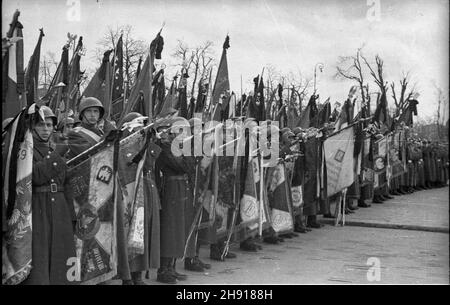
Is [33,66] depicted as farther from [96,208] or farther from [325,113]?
[325,113]

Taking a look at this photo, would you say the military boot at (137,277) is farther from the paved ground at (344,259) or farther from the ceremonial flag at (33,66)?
the ceremonial flag at (33,66)

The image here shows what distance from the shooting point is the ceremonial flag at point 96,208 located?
5.23m

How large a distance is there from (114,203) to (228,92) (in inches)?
154

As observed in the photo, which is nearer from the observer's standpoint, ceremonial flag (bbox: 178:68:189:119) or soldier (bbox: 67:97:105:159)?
soldier (bbox: 67:97:105:159)

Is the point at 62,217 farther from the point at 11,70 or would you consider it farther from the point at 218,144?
the point at 218,144

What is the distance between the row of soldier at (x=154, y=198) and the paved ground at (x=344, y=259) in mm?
300

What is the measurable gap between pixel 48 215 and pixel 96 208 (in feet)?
1.69

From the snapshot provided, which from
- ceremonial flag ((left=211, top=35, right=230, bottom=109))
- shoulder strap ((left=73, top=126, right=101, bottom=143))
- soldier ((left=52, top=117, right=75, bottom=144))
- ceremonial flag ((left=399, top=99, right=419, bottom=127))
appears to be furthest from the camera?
ceremonial flag ((left=399, top=99, right=419, bottom=127))

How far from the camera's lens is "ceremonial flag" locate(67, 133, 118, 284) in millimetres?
5227

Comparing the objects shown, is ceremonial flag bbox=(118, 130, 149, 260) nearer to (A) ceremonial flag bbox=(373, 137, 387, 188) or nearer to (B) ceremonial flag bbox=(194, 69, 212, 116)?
(B) ceremonial flag bbox=(194, 69, 212, 116)

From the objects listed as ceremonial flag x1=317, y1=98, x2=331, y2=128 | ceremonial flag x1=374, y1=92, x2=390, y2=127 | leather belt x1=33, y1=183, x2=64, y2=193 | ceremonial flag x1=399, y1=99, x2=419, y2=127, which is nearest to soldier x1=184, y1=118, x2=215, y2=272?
leather belt x1=33, y1=183, x2=64, y2=193

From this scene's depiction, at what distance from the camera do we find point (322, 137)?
10.9m

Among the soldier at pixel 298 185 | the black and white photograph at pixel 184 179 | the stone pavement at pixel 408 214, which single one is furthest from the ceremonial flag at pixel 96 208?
the stone pavement at pixel 408 214

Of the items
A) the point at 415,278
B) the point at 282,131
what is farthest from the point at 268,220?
the point at 415,278
